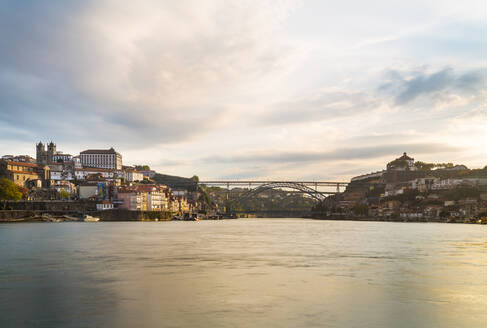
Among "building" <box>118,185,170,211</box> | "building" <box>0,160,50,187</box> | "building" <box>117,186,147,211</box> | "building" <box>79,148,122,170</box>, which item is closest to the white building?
"building" <box>79,148,122,170</box>

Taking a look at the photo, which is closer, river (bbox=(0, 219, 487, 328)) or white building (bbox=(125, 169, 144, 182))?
river (bbox=(0, 219, 487, 328))

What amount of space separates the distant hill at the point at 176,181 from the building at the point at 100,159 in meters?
23.1

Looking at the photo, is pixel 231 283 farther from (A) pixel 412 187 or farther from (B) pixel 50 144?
(B) pixel 50 144

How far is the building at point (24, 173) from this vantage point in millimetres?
107688

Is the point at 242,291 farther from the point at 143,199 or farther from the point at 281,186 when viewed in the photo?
the point at 281,186

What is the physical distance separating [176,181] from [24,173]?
7858 cm

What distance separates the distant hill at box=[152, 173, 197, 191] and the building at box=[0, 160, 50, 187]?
203ft

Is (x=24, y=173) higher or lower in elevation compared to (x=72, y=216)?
higher

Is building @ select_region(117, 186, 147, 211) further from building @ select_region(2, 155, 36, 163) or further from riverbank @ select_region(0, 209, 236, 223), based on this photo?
building @ select_region(2, 155, 36, 163)

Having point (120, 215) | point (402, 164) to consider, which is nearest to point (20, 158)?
point (120, 215)

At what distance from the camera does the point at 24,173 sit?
373 feet

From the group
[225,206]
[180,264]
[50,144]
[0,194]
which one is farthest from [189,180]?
[180,264]

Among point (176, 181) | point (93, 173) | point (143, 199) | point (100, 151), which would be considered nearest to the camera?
point (143, 199)

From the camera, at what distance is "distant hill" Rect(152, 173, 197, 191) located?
18270cm
